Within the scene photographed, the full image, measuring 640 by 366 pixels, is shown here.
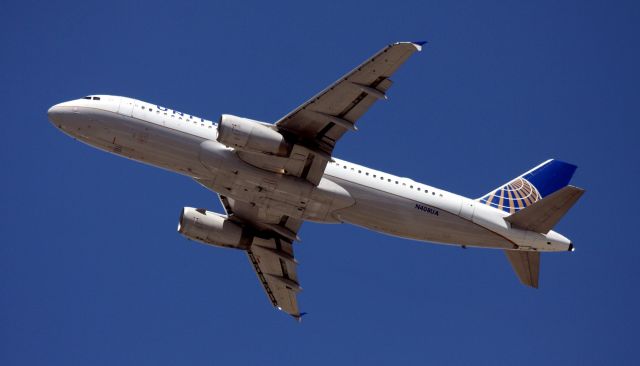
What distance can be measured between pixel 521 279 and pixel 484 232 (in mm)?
4202

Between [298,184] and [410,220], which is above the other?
[410,220]

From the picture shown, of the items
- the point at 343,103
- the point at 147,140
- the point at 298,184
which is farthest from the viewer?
the point at 298,184

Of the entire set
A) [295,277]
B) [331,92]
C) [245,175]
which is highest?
[331,92]

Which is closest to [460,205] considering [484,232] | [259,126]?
[484,232]

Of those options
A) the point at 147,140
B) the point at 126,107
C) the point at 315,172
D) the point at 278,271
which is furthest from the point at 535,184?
the point at 126,107

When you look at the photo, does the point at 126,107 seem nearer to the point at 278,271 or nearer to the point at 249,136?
the point at 249,136

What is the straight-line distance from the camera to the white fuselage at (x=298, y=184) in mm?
49781

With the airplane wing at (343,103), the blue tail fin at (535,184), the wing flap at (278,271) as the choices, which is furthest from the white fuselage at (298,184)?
the wing flap at (278,271)

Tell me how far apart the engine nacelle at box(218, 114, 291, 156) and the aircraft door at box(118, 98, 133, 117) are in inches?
220

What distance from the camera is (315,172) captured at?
50219 mm

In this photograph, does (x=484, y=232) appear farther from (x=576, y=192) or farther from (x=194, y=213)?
(x=194, y=213)

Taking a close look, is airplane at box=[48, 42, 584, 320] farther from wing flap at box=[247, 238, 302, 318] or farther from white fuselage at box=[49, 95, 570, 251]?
wing flap at box=[247, 238, 302, 318]

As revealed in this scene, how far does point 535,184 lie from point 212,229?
784 inches

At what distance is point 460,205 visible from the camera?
173 feet
